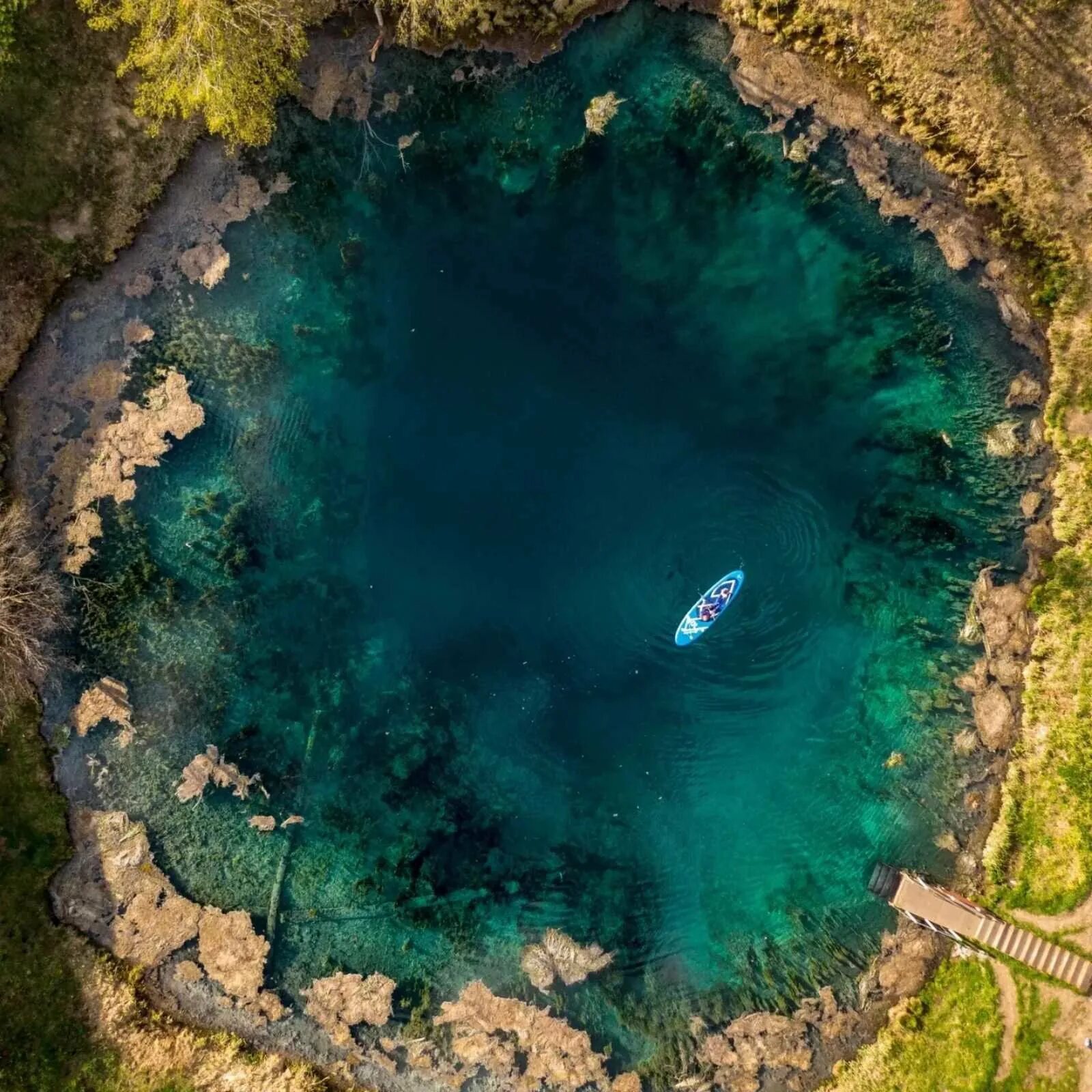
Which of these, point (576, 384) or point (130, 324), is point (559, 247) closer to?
point (576, 384)

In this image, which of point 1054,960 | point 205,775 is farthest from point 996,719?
point 205,775

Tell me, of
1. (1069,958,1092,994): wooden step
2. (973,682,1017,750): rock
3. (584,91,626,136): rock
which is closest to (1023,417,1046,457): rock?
(973,682,1017,750): rock

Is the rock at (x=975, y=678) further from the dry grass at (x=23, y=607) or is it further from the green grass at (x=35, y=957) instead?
the dry grass at (x=23, y=607)

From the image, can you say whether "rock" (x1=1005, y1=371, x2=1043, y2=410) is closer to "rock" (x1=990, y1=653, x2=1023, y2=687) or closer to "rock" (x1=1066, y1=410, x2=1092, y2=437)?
"rock" (x1=1066, y1=410, x2=1092, y2=437)

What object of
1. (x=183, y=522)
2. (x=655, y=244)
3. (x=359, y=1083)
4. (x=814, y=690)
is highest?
(x=655, y=244)

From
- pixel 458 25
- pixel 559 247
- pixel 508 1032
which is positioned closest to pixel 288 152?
pixel 458 25

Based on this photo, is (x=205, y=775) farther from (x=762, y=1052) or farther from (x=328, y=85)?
(x=328, y=85)
